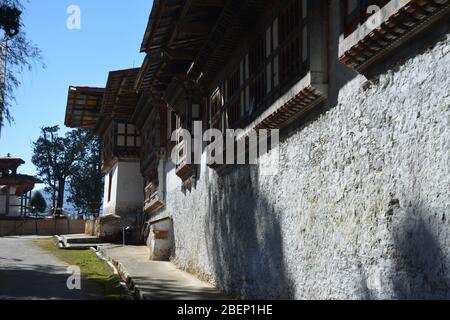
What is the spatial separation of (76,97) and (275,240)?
21.3m

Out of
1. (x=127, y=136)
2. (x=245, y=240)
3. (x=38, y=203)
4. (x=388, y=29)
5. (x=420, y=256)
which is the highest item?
(x=127, y=136)

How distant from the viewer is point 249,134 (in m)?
9.45

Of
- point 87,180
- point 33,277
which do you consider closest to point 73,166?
point 87,180

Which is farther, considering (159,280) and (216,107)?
(159,280)

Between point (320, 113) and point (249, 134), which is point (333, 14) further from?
point (249, 134)

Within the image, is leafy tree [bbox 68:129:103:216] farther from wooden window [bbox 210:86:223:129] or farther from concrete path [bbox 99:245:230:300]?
wooden window [bbox 210:86:223:129]

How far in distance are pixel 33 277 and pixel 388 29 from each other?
11537 mm

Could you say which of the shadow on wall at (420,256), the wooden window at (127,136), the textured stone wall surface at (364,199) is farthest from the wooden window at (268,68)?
the wooden window at (127,136)

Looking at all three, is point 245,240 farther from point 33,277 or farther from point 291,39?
point 33,277

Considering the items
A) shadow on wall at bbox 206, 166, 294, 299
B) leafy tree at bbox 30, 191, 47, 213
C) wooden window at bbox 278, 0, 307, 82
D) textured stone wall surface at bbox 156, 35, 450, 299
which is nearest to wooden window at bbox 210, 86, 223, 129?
shadow on wall at bbox 206, 166, 294, 299

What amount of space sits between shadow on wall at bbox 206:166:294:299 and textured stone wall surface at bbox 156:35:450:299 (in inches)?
1.2

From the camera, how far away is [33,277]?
1433 cm

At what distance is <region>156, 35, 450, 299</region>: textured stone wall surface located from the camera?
4.65m

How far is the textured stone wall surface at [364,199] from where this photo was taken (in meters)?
4.65
